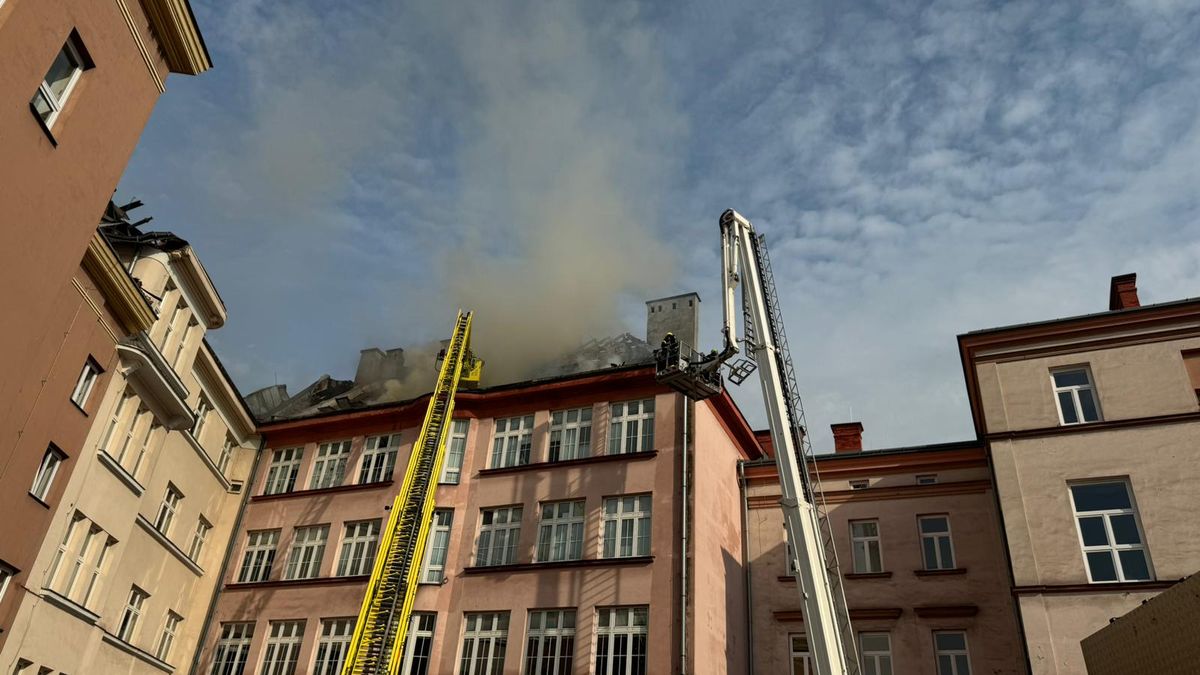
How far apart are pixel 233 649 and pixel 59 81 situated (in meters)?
22.5

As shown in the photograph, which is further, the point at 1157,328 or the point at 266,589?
the point at 266,589

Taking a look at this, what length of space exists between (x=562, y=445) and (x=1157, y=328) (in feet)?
59.9

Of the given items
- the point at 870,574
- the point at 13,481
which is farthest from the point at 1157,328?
the point at 13,481

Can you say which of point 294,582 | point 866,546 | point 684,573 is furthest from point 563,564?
point 294,582

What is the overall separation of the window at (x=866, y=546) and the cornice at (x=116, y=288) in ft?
74.0

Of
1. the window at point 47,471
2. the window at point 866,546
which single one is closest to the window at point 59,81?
the window at point 47,471

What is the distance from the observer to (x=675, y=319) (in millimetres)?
41906

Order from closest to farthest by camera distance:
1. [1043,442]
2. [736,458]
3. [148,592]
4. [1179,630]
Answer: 1. [1179,630]
2. [1043,442]
3. [148,592]
4. [736,458]

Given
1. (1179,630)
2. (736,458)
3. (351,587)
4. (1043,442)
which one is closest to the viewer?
(1179,630)

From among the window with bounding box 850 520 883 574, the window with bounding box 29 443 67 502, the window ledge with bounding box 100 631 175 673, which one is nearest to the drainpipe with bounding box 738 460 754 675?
the window with bounding box 850 520 883 574

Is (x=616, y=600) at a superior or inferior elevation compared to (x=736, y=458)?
inferior

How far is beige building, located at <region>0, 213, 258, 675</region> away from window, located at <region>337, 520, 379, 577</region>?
524cm

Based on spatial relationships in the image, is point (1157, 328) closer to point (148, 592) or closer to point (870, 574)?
point (870, 574)

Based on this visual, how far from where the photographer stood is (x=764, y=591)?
2908 centimetres
